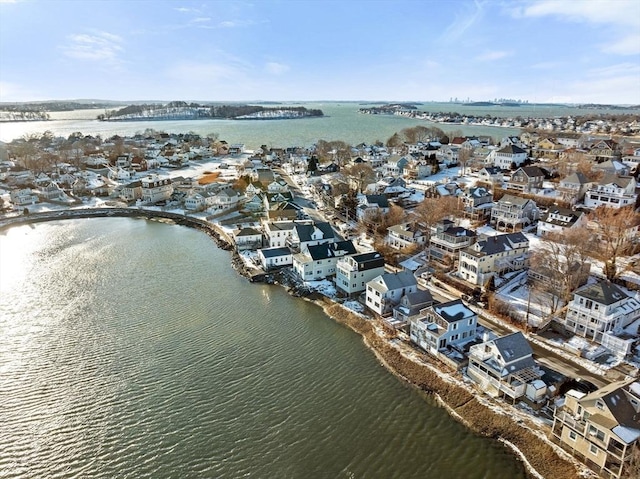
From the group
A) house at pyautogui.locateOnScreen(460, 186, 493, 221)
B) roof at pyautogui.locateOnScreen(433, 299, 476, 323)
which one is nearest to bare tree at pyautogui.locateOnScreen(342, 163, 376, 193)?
house at pyautogui.locateOnScreen(460, 186, 493, 221)

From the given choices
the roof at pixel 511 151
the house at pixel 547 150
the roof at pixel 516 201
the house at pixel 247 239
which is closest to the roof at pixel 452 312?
the roof at pixel 516 201

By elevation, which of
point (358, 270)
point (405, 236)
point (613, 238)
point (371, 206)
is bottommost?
point (358, 270)

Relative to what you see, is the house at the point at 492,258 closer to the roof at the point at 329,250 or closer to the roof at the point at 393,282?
the roof at the point at 393,282

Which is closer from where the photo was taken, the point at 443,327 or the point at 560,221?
the point at 443,327

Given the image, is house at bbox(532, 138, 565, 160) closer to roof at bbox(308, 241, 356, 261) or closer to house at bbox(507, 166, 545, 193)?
house at bbox(507, 166, 545, 193)

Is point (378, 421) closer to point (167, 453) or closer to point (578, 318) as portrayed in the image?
point (167, 453)

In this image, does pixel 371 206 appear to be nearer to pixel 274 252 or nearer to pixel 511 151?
pixel 274 252

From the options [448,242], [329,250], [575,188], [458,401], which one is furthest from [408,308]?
[575,188]

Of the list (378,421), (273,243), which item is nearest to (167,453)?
(378,421)
